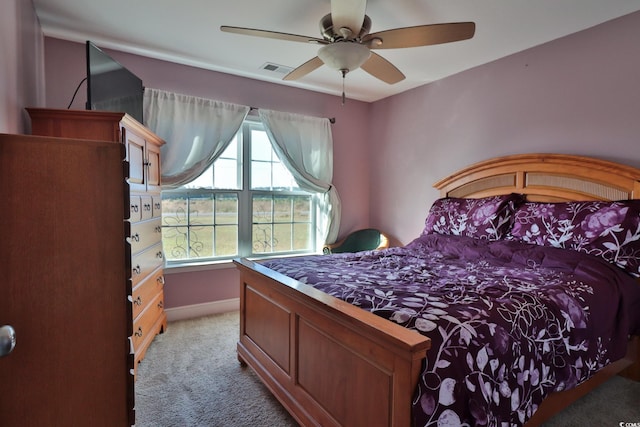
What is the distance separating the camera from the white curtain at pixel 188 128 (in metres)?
3.10

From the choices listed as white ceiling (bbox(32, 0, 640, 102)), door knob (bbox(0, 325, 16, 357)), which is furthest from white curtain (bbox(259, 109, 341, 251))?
door knob (bbox(0, 325, 16, 357))

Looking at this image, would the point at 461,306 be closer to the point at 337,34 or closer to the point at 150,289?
the point at 337,34

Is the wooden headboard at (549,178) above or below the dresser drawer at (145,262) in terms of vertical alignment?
above

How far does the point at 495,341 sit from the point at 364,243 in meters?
2.93

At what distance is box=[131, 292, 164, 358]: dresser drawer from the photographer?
86.1 inches

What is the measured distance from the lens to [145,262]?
2391 mm

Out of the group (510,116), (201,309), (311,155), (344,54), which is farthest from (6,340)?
(510,116)

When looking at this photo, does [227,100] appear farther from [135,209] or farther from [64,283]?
[64,283]

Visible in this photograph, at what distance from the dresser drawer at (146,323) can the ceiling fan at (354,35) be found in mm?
1933

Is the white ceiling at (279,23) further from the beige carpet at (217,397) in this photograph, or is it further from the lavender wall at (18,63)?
the beige carpet at (217,397)

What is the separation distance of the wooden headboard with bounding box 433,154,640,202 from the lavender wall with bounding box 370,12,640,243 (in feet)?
0.38

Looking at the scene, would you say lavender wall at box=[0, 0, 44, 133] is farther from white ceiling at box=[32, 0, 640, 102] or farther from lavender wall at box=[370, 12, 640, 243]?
lavender wall at box=[370, 12, 640, 243]

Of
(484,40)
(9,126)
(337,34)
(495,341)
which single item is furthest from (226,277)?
(484,40)

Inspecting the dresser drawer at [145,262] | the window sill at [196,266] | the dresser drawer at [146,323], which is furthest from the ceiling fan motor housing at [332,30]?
the window sill at [196,266]
